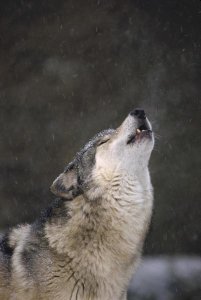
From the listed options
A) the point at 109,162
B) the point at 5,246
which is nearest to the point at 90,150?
the point at 109,162

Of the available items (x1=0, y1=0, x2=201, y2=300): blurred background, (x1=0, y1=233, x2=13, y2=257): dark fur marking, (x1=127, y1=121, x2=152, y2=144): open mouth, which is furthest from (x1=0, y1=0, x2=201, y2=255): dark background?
(x1=0, y1=233, x2=13, y2=257): dark fur marking

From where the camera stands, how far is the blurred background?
9.58m

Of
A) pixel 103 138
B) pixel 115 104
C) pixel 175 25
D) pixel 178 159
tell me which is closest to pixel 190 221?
pixel 178 159

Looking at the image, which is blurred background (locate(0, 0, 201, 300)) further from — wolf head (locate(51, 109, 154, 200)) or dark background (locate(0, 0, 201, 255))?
wolf head (locate(51, 109, 154, 200))

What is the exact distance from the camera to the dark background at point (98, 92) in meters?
9.62

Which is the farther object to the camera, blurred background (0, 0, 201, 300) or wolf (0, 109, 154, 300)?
blurred background (0, 0, 201, 300)

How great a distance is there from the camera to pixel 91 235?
17.3 ft

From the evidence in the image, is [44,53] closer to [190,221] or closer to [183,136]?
[183,136]

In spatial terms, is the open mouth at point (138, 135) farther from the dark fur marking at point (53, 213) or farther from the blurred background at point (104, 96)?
the blurred background at point (104, 96)

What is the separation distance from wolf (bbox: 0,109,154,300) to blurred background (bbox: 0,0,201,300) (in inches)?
159

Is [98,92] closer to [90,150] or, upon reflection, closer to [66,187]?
[90,150]

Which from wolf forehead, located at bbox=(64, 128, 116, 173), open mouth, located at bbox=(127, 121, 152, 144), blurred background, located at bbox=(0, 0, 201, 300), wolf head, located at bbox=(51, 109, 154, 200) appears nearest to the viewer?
wolf head, located at bbox=(51, 109, 154, 200)

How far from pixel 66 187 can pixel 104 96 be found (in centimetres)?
478

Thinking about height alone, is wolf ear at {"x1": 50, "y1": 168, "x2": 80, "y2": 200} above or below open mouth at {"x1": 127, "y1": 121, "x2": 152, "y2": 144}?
below
